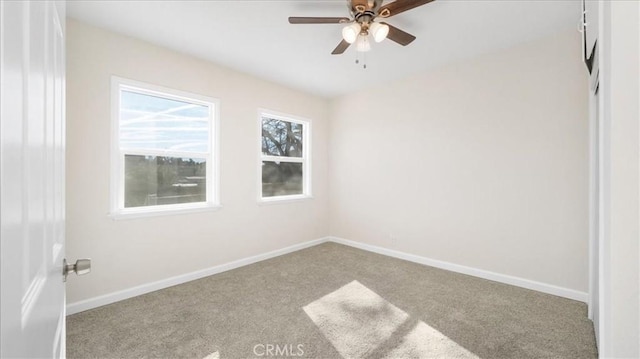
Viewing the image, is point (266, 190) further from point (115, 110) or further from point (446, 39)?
point (446, 39)

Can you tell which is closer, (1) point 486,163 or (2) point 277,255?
(1) point 486,163

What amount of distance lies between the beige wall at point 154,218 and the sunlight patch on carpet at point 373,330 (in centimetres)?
155

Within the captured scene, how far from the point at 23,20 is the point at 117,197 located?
8.71 ft

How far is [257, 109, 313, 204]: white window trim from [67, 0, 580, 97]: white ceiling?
75 centimetres

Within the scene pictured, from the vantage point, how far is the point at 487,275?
10.2 feet

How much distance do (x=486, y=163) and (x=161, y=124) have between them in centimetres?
371

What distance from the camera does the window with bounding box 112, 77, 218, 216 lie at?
104 inches

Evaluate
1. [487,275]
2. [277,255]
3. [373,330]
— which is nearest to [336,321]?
[373,330]

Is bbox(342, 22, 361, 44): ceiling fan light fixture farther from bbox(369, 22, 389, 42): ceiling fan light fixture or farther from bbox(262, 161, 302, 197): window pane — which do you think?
bbox(262, 161, 302, 197): window pane

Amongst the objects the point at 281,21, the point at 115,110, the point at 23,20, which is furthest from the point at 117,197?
the point at 23,20

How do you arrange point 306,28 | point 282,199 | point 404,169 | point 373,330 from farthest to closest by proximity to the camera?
point 282,199 → point 404,169 → point 306,28 → point 373,330

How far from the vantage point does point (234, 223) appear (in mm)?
3496

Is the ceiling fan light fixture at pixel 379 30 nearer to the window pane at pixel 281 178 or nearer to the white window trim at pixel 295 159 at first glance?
the white window trim at pixel 295 159

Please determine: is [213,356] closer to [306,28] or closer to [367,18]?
[367,18]
